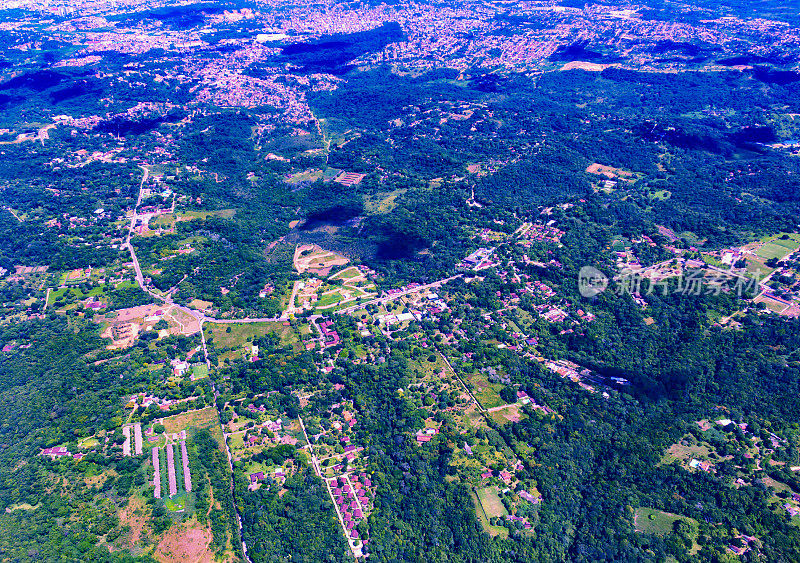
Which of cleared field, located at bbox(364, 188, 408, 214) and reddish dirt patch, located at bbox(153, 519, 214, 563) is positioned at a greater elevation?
cleared field, located at bbox(364, 188, 408, 214)

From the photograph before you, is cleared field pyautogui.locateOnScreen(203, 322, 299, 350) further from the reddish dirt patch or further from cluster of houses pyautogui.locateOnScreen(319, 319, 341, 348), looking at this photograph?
the reddish dirt patch

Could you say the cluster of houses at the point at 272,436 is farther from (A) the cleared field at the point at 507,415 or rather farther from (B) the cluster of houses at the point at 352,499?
(A) the cleared field at the point at 507,415

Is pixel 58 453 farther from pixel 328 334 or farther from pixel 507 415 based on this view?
pixel 507 415

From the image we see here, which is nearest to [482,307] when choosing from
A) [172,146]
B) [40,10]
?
[172,146]

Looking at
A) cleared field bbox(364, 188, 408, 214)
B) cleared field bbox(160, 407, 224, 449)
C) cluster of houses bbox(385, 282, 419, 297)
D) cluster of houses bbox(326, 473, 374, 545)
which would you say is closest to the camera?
cluster of houses bbox(326, 473, 374, 545)

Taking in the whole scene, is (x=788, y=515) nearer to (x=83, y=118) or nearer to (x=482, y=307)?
(x=482, y=307)

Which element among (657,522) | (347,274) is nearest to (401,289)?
(347,274)

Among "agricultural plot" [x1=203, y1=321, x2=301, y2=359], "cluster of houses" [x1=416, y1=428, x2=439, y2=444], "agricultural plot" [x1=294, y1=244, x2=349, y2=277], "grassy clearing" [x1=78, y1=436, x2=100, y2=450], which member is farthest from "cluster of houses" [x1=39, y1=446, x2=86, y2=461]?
"agricultural plot" [x1=294, y1=244, x2=349, y2=277]

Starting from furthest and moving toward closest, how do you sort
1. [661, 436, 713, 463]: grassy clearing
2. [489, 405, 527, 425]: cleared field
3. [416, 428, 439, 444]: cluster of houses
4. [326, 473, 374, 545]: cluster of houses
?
[489, 405, 527, 425]: cleared field → [416, 428, 439, 444]: cluster of houses → [661, 436, 713, 463]: grassy clearing → [326, 473, 374, 545]: cluster of houses
